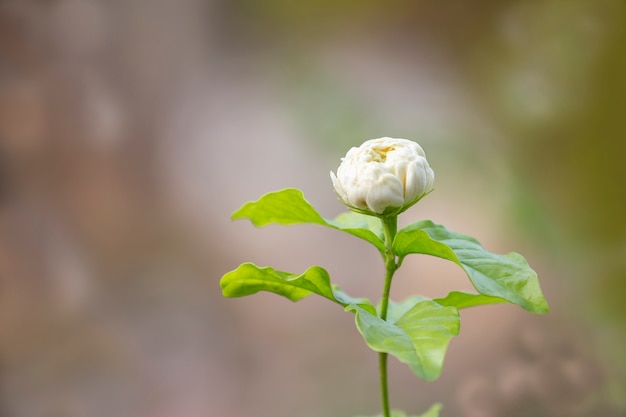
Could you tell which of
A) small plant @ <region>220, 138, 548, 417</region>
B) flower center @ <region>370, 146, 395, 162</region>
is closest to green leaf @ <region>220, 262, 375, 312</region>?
small plant @ <region>220, 138, 548, 417</region>

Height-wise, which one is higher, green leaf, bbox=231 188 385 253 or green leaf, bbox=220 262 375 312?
green leaf, bbox=231 188 385 253

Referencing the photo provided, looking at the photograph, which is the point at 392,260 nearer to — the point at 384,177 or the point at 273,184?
the point at 384,177

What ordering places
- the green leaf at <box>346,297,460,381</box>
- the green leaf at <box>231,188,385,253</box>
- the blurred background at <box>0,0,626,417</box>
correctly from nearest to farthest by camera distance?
the green leaf at <box>346,297,460,381</box>, the green leaf at <box>231,188,385,253</box>, the blurred background at <box>0,0,626,417</box>

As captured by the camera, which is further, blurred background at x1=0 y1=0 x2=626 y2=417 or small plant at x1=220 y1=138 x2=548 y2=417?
blurred background at x1=0 y1=0 x2=626 y2=417

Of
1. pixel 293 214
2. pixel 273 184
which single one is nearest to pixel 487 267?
pixel 293 214

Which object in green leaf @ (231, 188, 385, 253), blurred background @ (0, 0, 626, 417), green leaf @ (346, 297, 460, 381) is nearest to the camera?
green leaf @ (346, 297, 460, 381)

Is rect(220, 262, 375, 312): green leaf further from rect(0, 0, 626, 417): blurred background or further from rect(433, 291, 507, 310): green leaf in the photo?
rect(0, 0, 626, 417): blurred background

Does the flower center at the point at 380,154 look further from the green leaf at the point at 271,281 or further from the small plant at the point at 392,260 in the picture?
the green leaf at the point at 271,281
